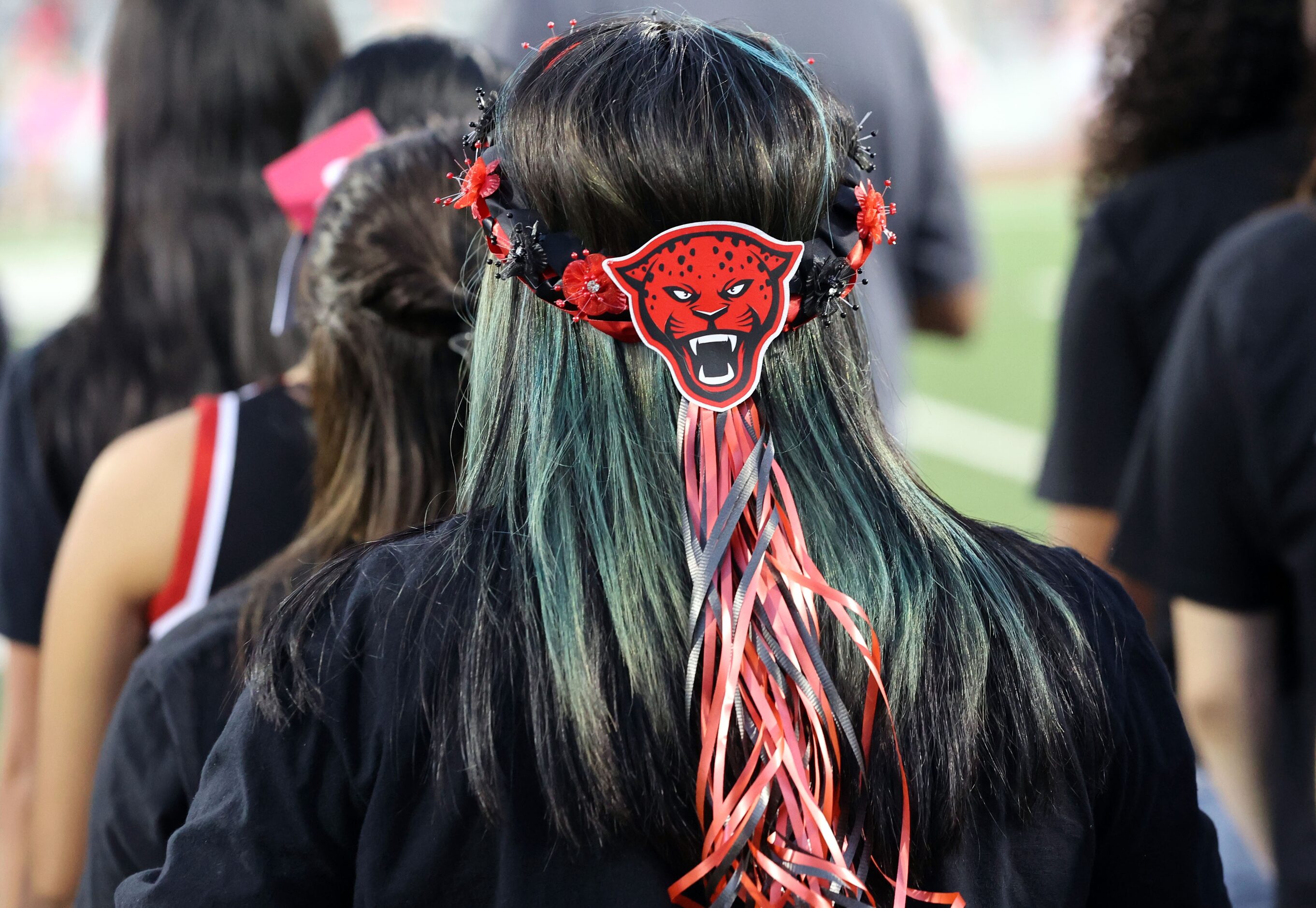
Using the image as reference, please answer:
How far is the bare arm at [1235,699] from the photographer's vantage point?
195 centimetres

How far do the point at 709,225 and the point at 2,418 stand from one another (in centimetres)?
153

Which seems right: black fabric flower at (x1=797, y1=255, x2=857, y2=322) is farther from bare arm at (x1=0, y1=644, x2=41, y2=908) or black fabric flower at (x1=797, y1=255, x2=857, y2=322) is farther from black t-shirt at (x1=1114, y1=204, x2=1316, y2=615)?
bare arm at (x1=0, y1=644, x2=41, y2=908)

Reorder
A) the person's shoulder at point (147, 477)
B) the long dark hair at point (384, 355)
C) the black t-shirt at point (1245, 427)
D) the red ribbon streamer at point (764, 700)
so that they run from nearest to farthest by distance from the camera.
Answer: the red ribbon streamer at point (764, 700)
the long dark hair at point (384, 355)
the person's shoulder at point (147, 477)
the black t-shirt at point (1245, 427)

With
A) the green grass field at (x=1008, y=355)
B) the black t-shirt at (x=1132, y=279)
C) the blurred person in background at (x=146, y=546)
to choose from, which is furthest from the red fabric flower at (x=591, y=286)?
the green grass field at (x=1008, y=355)

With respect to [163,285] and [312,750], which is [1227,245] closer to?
[312,750]

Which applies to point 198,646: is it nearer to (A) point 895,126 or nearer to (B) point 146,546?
(B) point 146,546

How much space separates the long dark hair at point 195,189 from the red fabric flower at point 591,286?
1.37 meters

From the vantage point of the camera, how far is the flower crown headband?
3.28 ft

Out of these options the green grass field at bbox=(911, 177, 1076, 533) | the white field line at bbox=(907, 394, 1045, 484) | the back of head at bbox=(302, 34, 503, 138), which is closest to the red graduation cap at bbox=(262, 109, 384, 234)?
the back of head at bbox=(302, 34, 503, 138)

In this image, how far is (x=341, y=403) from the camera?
4.99 ft

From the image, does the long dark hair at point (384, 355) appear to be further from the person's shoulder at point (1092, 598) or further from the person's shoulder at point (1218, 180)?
the person's shoulder at point (1218, 180)

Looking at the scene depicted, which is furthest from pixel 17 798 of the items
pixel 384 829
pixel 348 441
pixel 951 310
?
pixel 951 310

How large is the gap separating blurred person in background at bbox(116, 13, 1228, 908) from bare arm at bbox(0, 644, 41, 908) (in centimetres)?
93

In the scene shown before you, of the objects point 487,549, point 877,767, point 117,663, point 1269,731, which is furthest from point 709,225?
point 1269,731
